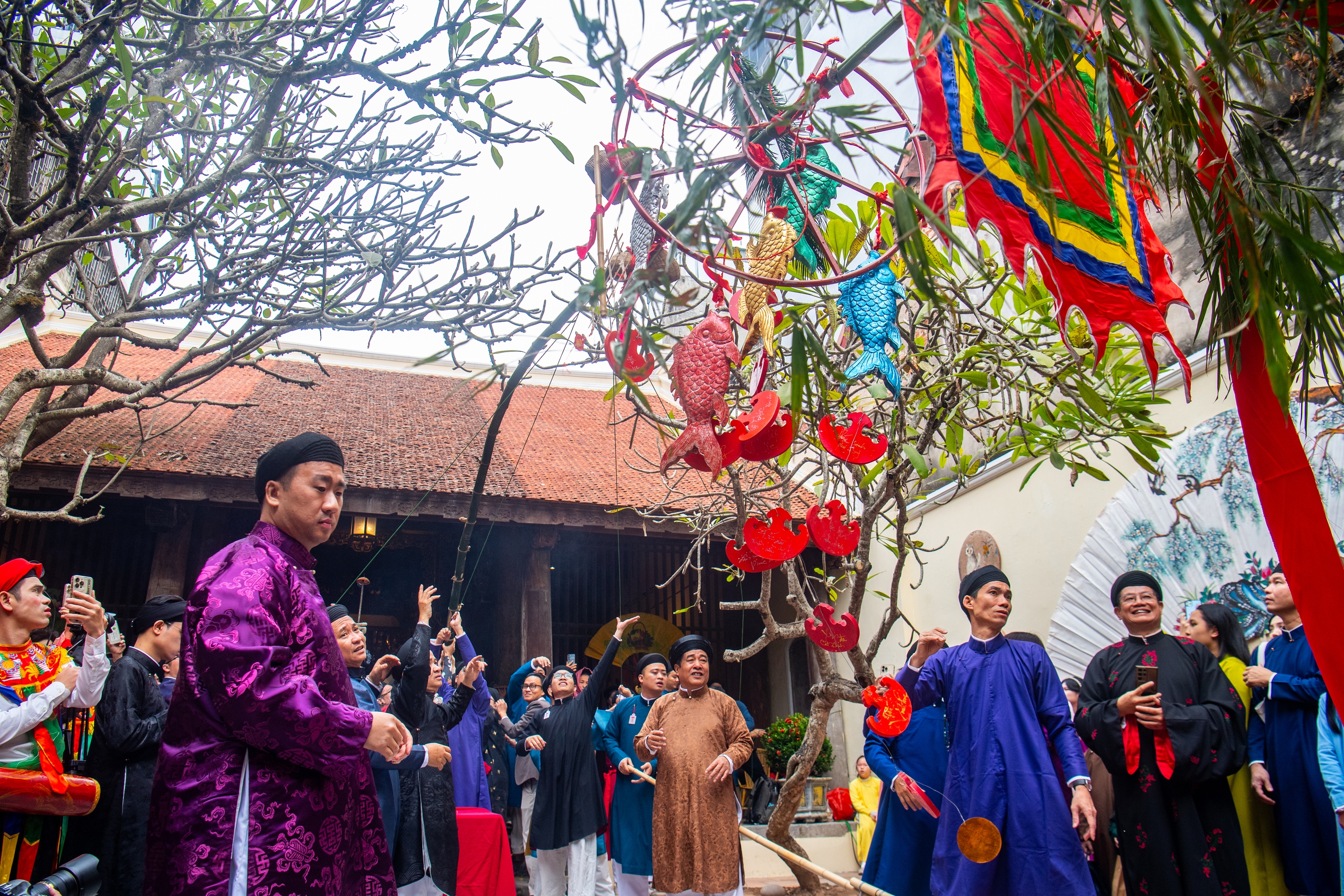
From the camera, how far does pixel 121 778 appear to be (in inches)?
134

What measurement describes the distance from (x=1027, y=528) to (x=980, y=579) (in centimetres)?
383

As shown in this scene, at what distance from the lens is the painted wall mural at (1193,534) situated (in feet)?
15.8

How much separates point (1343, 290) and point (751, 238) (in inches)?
58.5

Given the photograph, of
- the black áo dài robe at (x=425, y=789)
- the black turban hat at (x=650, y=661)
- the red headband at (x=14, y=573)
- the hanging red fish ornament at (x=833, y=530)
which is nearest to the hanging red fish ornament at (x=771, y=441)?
the hanging red fish ornament at (x=833, y=530)

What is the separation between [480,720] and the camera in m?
5.43

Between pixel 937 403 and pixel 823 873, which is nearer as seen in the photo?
pixel 937 403

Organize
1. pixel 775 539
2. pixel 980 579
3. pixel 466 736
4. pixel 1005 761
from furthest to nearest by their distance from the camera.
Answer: pixel 466 736 < pixel 980 579 < pixel 1005 761 < pixel 775 539

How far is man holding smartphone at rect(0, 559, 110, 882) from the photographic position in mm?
3043

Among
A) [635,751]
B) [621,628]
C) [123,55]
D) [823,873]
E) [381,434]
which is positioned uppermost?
[381,434]

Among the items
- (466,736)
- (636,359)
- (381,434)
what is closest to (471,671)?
(466,736)

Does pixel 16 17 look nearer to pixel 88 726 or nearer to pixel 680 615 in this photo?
pixel 88 726

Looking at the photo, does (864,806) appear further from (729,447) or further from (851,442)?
(729,447)

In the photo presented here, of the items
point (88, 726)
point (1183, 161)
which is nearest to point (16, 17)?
point (88, 726)

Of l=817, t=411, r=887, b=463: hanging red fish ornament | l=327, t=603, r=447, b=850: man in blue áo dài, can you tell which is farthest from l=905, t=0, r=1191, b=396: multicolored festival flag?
l=327, t=603, r=447, b=850: man in blue áo dài
